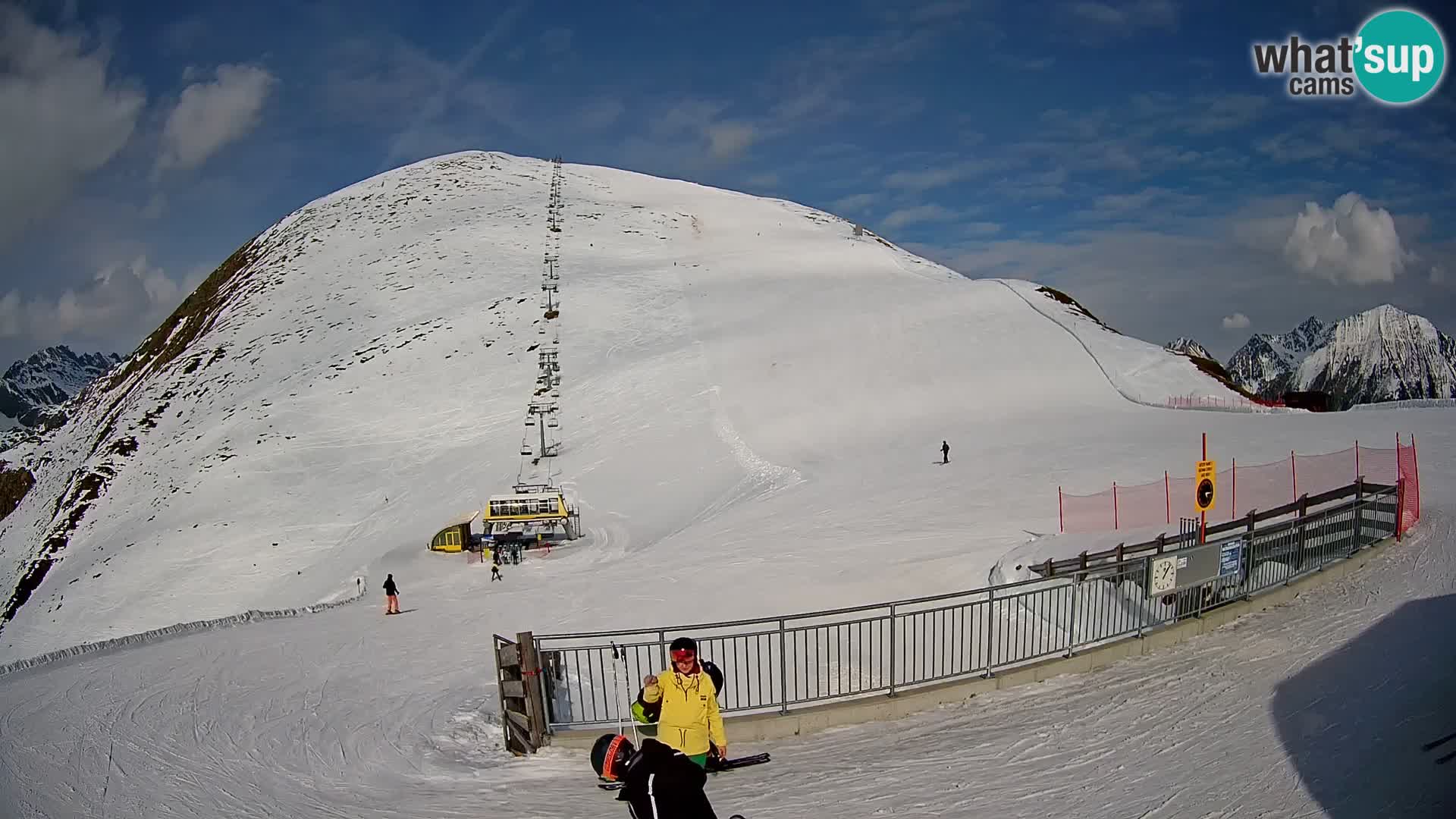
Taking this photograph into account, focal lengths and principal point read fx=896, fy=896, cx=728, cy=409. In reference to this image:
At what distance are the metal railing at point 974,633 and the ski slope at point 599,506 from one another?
0.73m

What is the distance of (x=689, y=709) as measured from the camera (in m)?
5.94

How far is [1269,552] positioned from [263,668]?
18.5m

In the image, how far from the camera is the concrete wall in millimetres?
10523

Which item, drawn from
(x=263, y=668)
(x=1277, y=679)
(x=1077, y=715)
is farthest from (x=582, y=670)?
(x=1277, y=679)

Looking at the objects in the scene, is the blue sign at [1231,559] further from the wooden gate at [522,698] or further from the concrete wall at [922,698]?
the wooden gate at [522,698]

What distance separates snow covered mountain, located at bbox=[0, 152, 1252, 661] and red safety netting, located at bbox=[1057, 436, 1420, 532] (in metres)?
2.28

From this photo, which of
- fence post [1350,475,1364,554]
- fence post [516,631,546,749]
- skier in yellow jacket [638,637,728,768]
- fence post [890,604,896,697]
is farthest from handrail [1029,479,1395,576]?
skier in yellow jacket [638,637,728,768]

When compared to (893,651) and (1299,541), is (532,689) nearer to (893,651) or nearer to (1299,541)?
(893,651)

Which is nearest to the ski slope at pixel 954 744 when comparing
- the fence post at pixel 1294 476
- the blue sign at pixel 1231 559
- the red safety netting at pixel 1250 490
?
the blue sign at pixel 1231 559

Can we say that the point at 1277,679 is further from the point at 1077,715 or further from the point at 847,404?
the point at 847,404

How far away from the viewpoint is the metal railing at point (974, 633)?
10808mm

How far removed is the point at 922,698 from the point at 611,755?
6.61 metres

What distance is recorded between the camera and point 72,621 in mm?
39250

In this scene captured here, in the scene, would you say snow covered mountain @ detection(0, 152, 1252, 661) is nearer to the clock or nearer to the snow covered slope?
the snow covered slope
